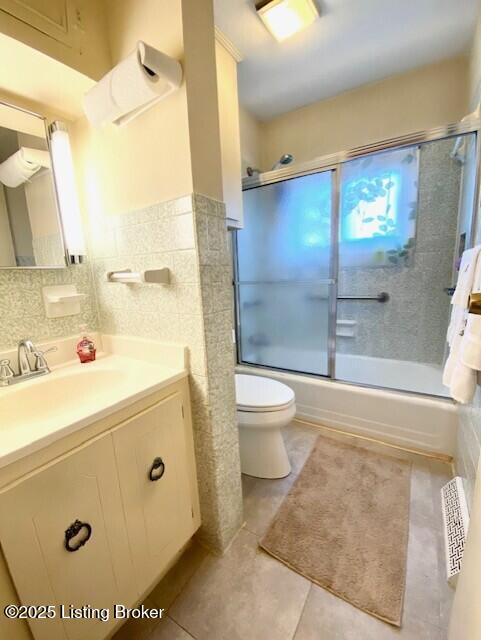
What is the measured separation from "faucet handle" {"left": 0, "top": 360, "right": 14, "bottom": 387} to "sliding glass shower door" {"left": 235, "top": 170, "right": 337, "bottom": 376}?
1732 millimetres

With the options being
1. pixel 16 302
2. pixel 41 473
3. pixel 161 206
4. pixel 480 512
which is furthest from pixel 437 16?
pixel 41 473

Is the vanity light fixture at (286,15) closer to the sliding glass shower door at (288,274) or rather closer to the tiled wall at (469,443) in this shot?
the sliding glass shower door at (288,274)

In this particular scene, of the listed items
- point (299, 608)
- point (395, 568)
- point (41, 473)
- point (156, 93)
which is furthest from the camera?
point (395, 568)

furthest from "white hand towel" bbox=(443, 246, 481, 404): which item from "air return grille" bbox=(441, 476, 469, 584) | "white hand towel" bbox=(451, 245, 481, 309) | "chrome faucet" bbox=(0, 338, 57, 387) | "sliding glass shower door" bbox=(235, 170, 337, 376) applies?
"chrome faucet" bbox=(0, 338, 57, 387)

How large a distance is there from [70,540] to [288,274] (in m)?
2.08

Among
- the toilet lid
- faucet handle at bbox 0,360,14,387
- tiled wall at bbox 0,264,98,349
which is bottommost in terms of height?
the toilet lid

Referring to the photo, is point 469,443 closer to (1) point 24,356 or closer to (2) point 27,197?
(1) point 24,356

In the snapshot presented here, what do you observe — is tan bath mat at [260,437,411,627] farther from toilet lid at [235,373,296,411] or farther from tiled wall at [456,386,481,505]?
toilet lid at [235,373,296,411]

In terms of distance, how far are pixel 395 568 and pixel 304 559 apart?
1.14ft

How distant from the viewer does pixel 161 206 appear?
0.95 metres

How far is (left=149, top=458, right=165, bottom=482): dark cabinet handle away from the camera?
88 centimetres

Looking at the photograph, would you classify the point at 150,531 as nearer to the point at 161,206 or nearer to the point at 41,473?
the point at 41,473

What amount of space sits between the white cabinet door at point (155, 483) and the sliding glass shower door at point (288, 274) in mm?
1433

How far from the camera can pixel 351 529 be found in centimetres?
119
